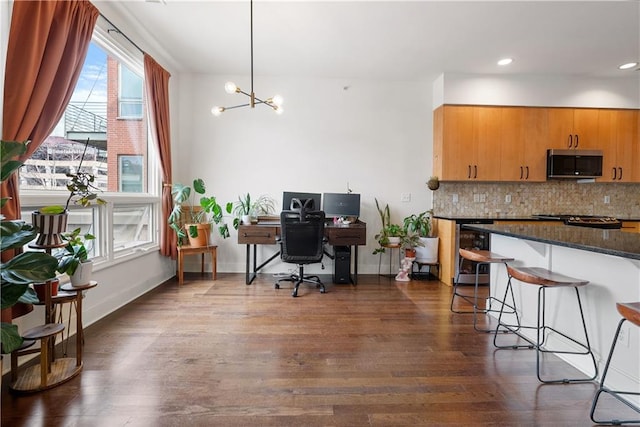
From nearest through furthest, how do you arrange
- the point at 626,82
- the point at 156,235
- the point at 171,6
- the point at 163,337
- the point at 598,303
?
the point at 598,303
the point at 163,337
the point at 171,6
the point at 156,235
the point at 626,82

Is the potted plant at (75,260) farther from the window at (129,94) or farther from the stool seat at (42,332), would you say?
the window at (129,94)

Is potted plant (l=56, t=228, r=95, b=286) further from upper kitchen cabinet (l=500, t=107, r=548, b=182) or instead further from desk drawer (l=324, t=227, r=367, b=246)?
upper kitchen cabinet (l=500, t=107, r=548, b=182)

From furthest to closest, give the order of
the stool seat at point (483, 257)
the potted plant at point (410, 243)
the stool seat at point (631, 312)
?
the potted plant at point (410, 243) → the stool seat at point (483, 257) → the stool seat at point (631, 312)

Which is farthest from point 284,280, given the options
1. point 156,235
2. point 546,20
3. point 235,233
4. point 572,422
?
point 546,20

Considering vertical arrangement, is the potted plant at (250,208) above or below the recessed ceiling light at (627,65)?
below

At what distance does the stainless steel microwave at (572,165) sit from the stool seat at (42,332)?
5456 mm

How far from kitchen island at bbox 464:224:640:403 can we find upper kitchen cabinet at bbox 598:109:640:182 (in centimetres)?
296

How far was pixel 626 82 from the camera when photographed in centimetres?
413

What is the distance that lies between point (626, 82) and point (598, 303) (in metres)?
4.22

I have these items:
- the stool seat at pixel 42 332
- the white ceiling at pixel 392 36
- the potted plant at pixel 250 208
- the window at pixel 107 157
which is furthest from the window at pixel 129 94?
the stool seat at pixel 42 332

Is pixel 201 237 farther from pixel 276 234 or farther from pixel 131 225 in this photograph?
pixel 276 234

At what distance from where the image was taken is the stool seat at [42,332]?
5.20 ft

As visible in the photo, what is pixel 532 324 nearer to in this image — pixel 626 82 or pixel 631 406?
pixel 631 406

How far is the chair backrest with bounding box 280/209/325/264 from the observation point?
10.9ft
